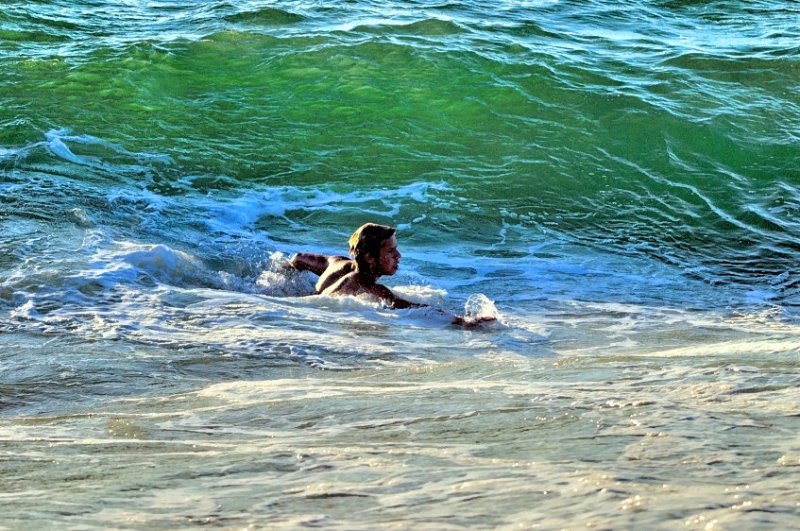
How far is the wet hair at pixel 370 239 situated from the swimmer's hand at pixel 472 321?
0.83 meters

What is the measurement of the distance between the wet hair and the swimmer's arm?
628 millimetres

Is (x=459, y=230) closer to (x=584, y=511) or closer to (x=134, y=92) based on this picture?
(x=134, y=92)

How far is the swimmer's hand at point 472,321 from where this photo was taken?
6641mm

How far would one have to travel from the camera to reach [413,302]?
7.20 m

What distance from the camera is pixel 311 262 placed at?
792 cm

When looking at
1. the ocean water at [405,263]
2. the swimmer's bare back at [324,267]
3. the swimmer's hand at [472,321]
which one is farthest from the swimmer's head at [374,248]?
the swimmer's hand at [472,321]

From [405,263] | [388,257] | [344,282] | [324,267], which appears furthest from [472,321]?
[405,263]

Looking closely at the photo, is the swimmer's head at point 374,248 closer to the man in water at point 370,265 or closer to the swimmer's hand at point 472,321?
the man in water at point 370,265

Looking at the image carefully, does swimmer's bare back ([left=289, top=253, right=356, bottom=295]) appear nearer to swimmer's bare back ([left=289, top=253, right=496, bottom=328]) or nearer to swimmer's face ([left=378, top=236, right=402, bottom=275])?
swimmer's bare back ([left=289, top=253, right=496, bottom=328])

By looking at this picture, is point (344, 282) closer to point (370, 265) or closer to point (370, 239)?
point (370, 265)

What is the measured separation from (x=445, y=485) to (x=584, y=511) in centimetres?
42

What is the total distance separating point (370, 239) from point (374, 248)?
7 cm

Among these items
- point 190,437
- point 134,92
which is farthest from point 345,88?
point 190,437

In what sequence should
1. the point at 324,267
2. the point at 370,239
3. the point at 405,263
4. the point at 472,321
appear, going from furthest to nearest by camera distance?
1. the point at 405,263
2. the point at 324,267
3. the point at 370,239
4. the point at 472,321
